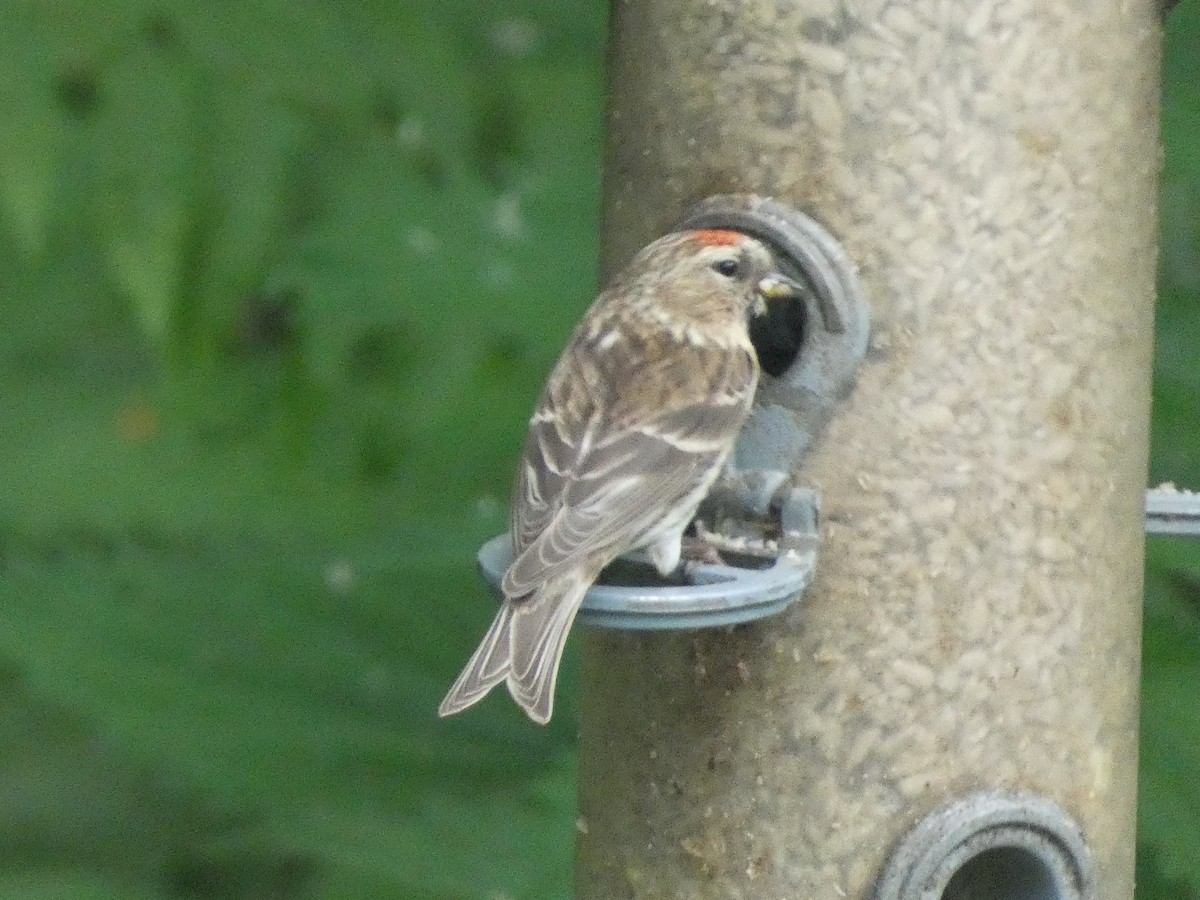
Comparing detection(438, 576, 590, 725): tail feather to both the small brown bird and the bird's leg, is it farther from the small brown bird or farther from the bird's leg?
the bird's leg

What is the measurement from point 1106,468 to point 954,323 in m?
0.36

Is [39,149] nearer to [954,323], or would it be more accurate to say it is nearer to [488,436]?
[488,436]

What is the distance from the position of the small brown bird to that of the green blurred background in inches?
24.3

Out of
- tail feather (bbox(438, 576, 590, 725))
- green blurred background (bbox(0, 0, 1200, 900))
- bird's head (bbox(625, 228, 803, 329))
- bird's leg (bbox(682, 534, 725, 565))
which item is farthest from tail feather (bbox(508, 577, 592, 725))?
green blurred background (bbox(0, 0, 1200, 900))

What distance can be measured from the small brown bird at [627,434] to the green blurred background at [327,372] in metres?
0.62

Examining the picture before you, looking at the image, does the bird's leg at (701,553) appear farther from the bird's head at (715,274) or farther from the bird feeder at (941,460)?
the bird's head at (715,274)

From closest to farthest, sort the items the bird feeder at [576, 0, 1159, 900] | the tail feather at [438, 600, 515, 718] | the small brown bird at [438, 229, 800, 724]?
the tail feather at [438, 600, 515, 718], the small brown bird at [438, 229, 800, 724], the bird feeder at [576, 0, 1159, 900]

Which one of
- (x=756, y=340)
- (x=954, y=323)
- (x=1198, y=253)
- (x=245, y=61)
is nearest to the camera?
(x=954, y=323)

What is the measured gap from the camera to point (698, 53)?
335 centimetres

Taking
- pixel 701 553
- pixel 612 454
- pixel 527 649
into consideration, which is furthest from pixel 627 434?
pixel 527 649

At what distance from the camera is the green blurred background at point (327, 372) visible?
4.05m

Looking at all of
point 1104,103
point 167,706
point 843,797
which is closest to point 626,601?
point 843,797

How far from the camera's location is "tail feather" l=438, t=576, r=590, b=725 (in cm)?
291

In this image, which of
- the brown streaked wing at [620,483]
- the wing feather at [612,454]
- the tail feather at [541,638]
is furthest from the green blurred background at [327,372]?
the tail feather at [541,638]
